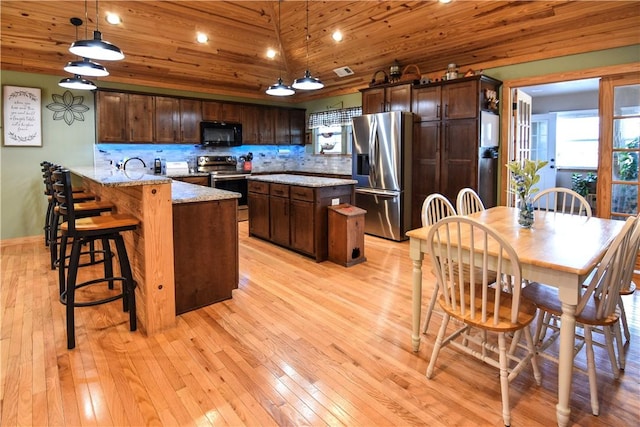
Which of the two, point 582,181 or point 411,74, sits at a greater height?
point 411,74

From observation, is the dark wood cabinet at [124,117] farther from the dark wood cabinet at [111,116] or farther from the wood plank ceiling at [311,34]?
the wood plank ceiling at [311,34]

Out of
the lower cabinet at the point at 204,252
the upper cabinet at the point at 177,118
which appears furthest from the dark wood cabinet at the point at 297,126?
the lower cabinet at the point at 204,252

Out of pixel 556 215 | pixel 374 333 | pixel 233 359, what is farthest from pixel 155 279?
pixel 556 215

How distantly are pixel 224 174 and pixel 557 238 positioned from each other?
212 inches

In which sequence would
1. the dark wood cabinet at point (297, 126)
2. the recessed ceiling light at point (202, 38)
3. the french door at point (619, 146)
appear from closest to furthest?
the french door at point (619, 146) < the recessed ceiling light at point (202, 38) < the dark wood cabinet at point (297, 126)

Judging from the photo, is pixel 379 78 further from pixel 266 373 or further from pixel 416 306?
pixel 266 373

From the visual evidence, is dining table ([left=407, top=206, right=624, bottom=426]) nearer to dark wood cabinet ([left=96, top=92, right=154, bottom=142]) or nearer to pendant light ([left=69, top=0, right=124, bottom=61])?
pendant light ([left=69, top=0, right=124, bottom=61])

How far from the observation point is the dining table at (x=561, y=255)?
1612mm

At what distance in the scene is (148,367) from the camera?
7.02ft

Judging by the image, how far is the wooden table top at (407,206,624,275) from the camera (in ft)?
5.51

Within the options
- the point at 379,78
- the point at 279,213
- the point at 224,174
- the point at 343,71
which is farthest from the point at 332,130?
the point at 279,213

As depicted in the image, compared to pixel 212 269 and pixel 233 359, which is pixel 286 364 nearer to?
pixel 233 359

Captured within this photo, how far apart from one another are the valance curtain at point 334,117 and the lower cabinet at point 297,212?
2.51 metres

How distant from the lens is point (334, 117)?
272 inches
